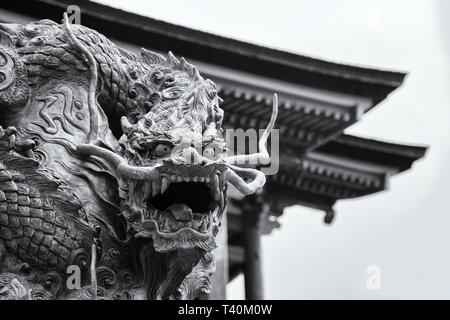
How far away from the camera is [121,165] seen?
13.6ft

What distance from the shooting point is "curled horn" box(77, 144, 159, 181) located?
4047 millimetres

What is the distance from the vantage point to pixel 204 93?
4.44 m

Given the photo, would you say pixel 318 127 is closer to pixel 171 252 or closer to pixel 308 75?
pixel 308 75

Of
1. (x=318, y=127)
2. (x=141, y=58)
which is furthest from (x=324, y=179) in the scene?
(x=141, y=58)

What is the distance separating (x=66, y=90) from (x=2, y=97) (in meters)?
0.27

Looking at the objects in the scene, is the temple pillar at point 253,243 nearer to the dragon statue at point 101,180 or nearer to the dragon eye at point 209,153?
the dragon statue at point 101,180

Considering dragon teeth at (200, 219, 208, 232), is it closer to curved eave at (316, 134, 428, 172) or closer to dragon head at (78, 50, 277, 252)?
dragon head at (78, 50, 277, 252)

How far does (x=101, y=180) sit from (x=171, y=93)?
426 mm

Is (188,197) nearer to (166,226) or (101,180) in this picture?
(166,226)

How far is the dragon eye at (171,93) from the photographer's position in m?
4.43

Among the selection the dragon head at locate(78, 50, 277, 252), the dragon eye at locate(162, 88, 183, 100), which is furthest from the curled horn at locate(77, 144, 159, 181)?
the dragon eye at locate(162, 88, 183, 100)

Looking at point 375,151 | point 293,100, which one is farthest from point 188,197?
point 375,151

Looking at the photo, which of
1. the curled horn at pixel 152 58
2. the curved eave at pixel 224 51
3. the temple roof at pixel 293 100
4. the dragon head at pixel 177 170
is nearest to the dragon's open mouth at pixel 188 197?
the dragon head at pixel 177 170
